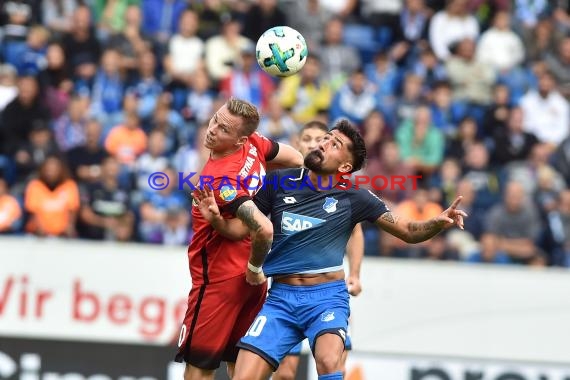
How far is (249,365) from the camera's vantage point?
332 inches

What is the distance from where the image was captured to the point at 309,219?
8.74 meters

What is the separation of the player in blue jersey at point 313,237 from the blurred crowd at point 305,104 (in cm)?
449

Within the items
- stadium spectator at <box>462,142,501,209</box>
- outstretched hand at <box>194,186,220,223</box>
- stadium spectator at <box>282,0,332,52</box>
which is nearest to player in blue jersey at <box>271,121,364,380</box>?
outstretched hand at <box>194,186,220,223</box>

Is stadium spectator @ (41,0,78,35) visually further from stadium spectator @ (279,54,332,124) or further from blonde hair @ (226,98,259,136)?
blonde hair @ (226,98,259,136)

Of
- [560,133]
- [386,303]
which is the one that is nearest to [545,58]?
[560,133]

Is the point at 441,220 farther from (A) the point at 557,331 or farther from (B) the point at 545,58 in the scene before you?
(B) the point at 545,58

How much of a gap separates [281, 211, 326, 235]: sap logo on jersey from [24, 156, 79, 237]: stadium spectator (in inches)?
198

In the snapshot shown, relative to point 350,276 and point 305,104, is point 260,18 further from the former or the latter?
point 350,276

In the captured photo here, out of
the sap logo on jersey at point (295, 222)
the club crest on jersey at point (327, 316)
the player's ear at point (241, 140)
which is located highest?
the player's ear at point (241, 140)

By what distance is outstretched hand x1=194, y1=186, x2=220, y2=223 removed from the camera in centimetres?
827

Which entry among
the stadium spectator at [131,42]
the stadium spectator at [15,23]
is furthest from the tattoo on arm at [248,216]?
the stadium spectator at [15,23]

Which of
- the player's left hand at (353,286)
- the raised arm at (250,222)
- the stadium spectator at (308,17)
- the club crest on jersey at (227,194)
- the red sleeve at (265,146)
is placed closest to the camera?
the raised arm at (250,222)

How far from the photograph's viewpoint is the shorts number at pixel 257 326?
28.2 feet

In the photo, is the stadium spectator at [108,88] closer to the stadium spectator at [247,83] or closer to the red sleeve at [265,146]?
the stadium spectator at [247,83]
